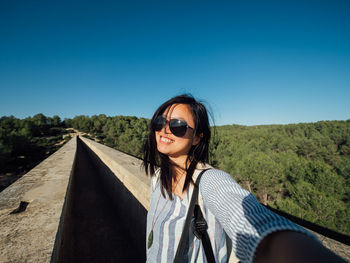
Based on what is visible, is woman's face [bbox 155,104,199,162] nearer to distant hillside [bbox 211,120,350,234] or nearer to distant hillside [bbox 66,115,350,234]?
distant hillside [bbox 66,115,350,234]

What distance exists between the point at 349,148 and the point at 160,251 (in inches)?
1252

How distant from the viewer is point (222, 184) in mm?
708

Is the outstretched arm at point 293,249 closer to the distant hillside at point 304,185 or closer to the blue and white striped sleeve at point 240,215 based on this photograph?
the blue and white striped sleeve at point 240,215

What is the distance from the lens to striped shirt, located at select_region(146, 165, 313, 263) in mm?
497

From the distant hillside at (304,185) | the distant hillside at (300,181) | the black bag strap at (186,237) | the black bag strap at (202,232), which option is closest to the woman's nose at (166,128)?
the distant hillside at (300,181)

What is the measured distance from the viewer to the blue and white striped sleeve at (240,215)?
1.54ft

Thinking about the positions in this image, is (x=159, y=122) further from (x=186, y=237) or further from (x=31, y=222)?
(x=31, y=222)

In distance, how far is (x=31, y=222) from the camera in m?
1.14

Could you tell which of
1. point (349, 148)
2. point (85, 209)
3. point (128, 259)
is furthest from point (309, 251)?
point (349, 148)

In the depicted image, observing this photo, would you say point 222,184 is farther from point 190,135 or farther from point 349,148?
point 349,148

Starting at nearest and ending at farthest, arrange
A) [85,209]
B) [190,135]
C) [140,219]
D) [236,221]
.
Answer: [236,221]
[190,135]
[140,219]
[85,209]

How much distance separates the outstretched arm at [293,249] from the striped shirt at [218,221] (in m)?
0.02

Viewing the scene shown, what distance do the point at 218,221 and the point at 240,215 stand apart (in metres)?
0.23

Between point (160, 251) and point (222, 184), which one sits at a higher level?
point (222, 184)
